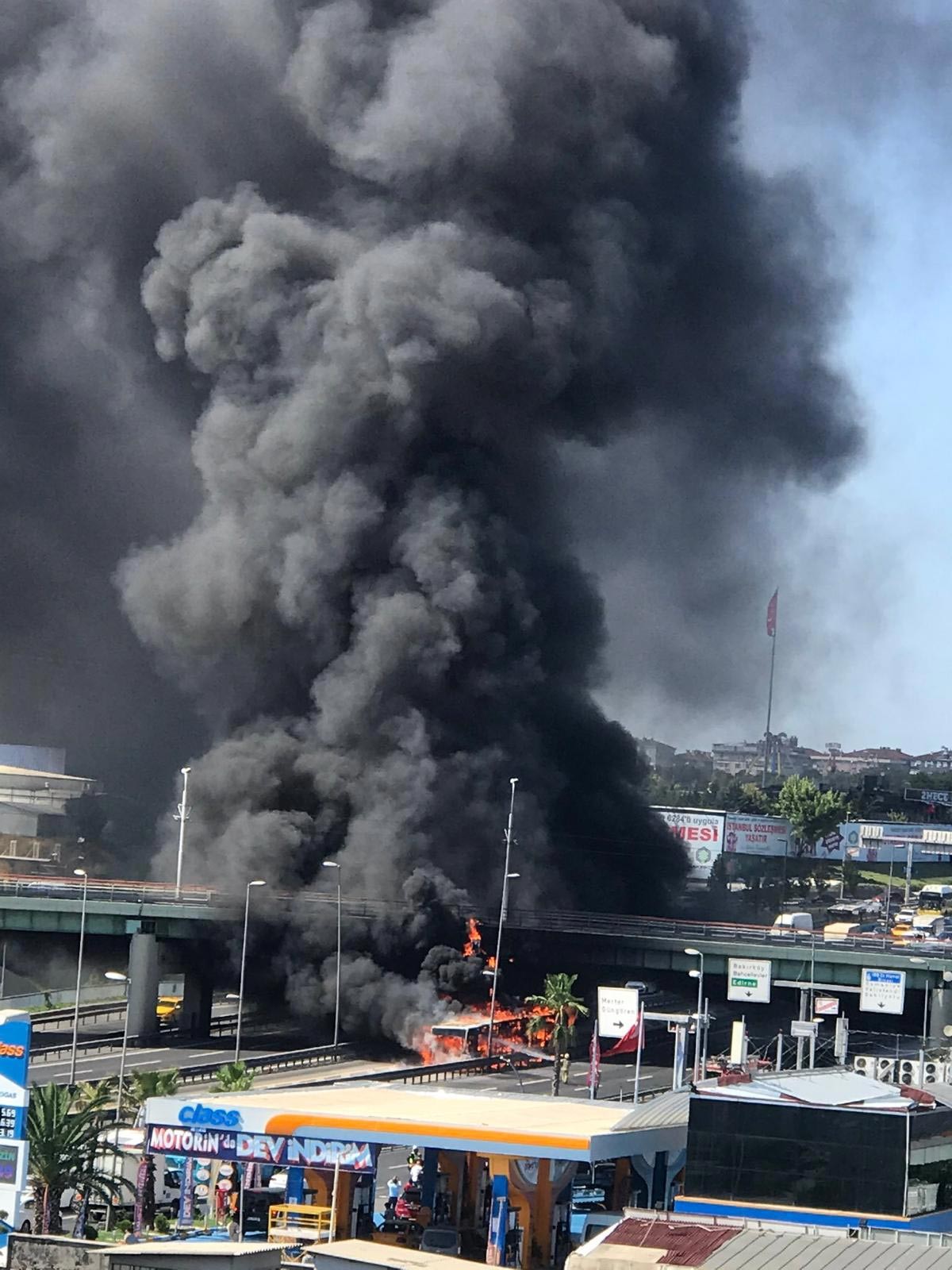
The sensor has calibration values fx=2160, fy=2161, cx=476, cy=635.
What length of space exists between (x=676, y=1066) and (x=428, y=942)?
2851 centimetres

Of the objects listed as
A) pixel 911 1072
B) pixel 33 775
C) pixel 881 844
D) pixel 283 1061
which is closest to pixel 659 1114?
pixel 911 1072

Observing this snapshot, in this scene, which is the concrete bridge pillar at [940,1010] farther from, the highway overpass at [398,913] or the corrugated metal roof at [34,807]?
the corrugated metal roof at [34,807]

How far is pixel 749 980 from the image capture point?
68.8 m

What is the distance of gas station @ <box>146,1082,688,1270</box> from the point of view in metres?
33.6

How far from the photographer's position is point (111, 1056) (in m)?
66.2

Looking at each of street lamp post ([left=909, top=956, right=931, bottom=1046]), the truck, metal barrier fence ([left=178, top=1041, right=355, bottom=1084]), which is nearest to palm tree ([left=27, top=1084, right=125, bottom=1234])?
the truck

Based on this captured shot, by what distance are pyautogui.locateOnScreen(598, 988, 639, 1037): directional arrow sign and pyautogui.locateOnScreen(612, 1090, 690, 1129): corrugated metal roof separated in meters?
11.1

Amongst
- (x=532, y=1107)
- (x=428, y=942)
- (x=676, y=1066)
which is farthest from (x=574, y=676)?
(x=532, y=1107)

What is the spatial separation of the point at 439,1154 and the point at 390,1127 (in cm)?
153

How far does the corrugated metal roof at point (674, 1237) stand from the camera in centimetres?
2798

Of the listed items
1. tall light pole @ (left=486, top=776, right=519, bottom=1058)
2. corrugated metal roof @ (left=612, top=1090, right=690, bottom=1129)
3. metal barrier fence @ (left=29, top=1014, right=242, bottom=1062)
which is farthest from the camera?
tall light pole @ (left=486, top=776, right=519, bottom=1058)

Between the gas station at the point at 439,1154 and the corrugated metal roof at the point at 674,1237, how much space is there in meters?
3.54

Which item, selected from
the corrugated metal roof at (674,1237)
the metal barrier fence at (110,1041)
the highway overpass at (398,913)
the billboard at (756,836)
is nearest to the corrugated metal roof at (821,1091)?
the corrugated metal roof at (674,1237)

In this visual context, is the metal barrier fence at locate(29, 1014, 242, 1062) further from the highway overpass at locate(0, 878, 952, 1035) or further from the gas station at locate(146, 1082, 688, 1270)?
the gas station at locate(146, 1082, 688, 1270)
